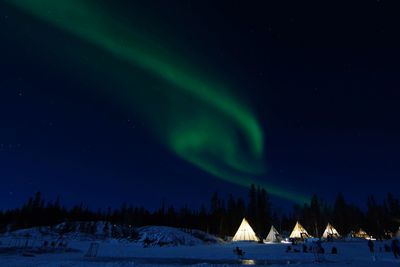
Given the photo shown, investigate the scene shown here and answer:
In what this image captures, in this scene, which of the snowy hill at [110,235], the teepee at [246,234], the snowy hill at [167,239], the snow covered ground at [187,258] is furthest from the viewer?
the teepee at [246,234]

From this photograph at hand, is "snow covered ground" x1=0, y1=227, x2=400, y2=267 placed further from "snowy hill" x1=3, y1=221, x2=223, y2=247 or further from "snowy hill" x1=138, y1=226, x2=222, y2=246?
"snowy hill" x1=138, y1=226, x2=222, y2=246

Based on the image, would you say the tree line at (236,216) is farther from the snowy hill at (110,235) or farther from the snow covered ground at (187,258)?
the snow covered ground at (187,258)

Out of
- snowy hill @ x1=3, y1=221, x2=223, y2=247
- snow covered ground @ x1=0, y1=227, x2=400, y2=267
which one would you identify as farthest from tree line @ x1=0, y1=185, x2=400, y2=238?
snow covered ground @ x1=0, y1=227, x2=400, y2=267

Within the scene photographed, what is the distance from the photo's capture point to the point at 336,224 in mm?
109312

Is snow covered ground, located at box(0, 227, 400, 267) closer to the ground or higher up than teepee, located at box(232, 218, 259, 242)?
closer to the ground

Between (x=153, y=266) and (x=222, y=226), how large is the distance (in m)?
90.7

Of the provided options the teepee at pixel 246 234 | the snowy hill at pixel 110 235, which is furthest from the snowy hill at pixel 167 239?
the teepee at pixel 246 234

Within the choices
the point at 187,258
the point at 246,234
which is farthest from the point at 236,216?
the point at 187,258

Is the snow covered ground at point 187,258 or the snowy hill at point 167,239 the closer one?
the snow covered ground at point 187,258

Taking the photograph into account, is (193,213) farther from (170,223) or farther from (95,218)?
(95,218)

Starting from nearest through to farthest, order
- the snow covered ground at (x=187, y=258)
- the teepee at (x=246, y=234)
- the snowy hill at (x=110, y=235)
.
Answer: the snow covered ground at (x=187, y=258), the snowy hill at (x=110, y=235), the teepee at (x=246, y=234)

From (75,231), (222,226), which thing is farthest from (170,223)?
(75,231)

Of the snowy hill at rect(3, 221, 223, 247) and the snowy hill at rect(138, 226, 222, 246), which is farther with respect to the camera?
the snowy hill at rect(3, 221, 223, 247)

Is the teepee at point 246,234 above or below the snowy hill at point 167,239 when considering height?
above
